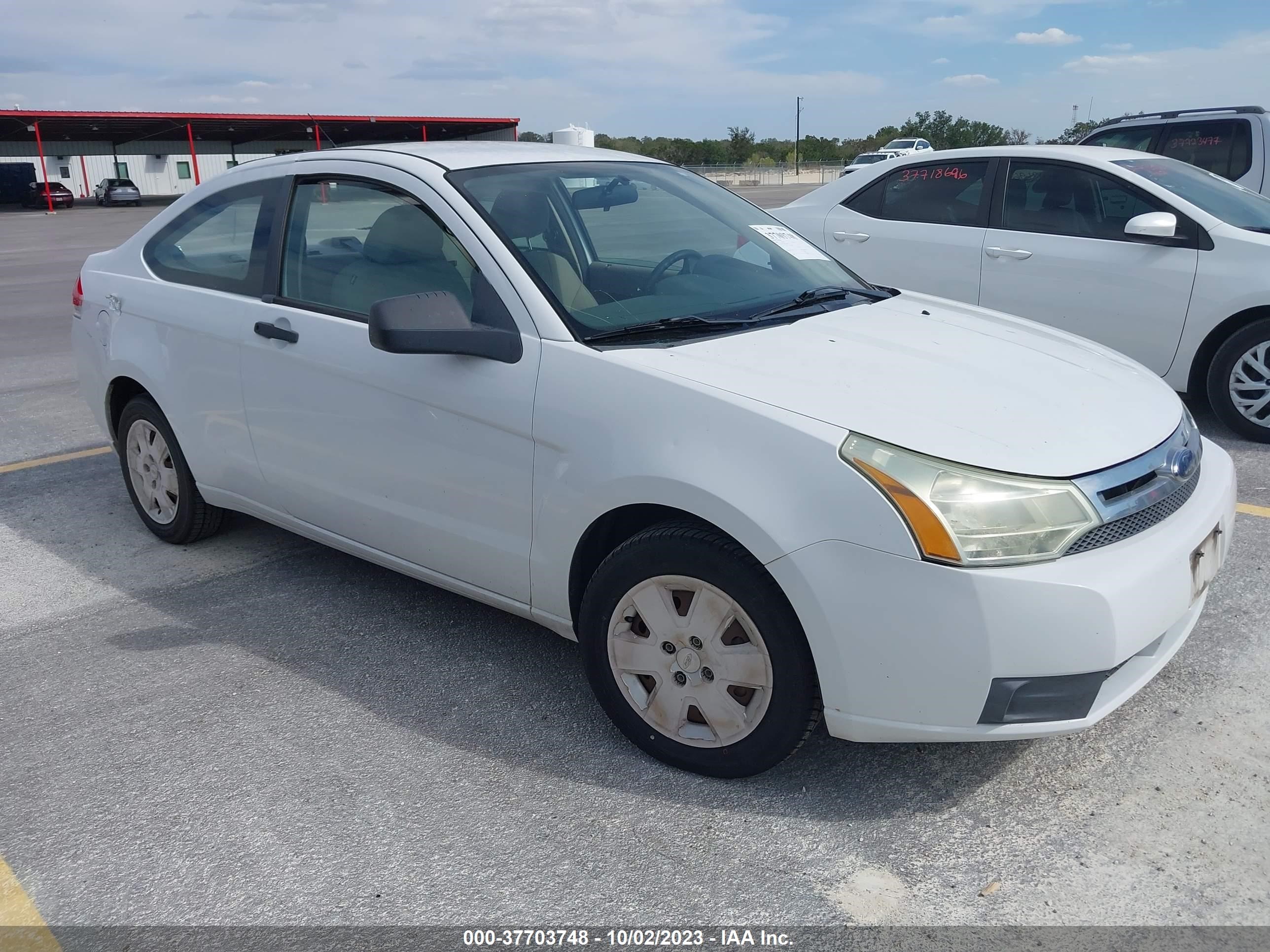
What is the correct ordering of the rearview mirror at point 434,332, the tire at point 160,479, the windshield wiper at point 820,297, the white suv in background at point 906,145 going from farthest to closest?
1. the white suv in background at point 906,145
2. the tire at point 160,479
3. the windshield wiper at point 820,297
4. the rearview mirror at point 434,332

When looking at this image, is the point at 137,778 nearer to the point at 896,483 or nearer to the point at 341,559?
the point at 341,559

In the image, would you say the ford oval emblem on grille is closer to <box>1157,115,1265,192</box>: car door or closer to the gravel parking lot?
the gravel parking lot

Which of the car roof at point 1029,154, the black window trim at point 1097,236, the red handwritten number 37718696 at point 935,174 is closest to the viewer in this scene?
the black window trim at point 1097,236

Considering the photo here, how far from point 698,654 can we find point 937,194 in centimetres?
495

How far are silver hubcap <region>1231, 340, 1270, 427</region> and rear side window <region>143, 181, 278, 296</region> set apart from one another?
488 centimetres

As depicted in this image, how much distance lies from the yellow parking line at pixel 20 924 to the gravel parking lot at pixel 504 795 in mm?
26

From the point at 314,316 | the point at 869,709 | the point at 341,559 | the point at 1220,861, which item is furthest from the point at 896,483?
the point at 341,559

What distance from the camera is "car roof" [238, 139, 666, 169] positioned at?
11.9 ft

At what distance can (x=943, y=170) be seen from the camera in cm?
680

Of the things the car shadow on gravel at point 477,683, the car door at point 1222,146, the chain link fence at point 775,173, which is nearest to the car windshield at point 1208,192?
the car door at point 1222,146

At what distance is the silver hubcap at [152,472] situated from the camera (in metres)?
4.55

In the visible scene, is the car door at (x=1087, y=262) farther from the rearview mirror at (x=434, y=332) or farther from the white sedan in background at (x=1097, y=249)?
the rearview mirror at (x=434, y=332)

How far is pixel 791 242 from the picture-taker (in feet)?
13.1

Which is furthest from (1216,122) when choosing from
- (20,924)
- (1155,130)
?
(20,924)
